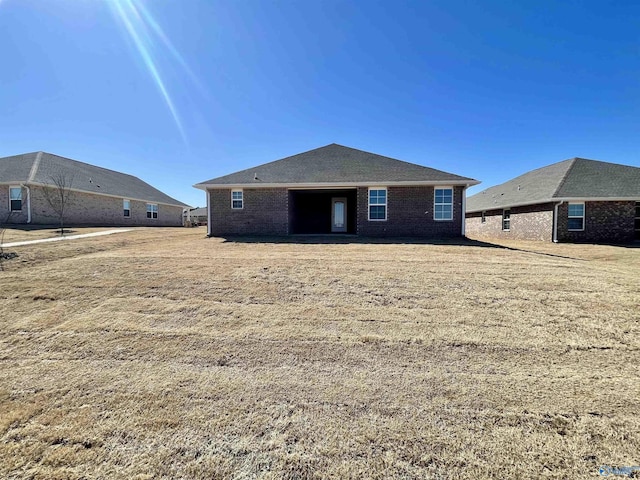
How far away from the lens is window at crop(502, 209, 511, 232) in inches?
770

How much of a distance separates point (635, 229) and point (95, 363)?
23.5 metres

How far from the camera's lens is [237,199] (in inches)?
602

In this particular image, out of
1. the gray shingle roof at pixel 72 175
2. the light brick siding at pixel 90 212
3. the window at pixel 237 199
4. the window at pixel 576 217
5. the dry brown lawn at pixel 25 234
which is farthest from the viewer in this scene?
the gray shingle roof at pixel 72 175

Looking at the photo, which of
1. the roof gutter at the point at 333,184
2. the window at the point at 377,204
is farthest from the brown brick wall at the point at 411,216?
the roof gutter at the point at 333,184

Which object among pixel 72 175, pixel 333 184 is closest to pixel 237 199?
pixel 333 184

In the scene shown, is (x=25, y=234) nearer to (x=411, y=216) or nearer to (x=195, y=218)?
(x=411, y=216)

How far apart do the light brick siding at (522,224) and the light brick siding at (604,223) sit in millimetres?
650

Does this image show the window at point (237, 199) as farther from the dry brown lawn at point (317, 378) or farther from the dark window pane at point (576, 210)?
the dark window pane at point (576, 210)

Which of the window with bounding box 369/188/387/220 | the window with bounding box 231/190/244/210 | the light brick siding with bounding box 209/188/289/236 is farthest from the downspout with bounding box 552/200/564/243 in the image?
the window with bounding box 231/190/244/210

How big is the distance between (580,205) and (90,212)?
32.7 m

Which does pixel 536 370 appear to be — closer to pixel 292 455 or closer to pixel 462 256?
pixel 292 455

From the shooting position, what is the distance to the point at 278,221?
14992mm

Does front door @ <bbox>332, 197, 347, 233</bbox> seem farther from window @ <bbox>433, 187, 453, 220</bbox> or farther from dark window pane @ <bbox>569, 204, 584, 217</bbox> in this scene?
dark window pane @ <bbox>569, 204, 584, 217</bbox>

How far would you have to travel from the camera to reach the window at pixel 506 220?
1955 cm
